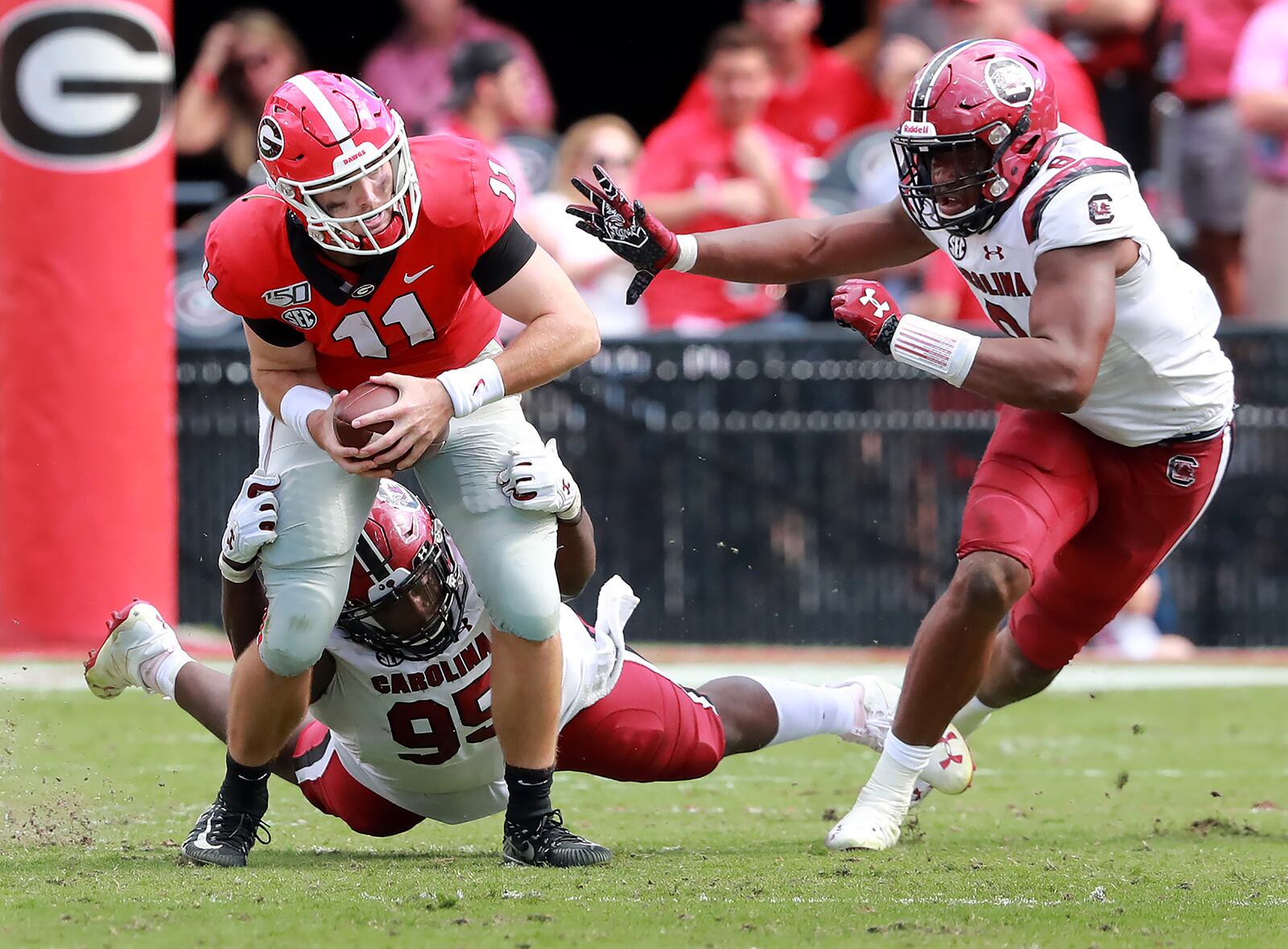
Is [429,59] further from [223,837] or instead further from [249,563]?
[223,837]

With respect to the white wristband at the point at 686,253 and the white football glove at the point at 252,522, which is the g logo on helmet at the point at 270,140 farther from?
the white wristband at the point at 686,253

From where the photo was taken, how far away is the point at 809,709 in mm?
5164

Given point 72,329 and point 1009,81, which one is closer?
point 1009,81

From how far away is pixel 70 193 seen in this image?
882 centimetres

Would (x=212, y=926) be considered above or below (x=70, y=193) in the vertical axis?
below

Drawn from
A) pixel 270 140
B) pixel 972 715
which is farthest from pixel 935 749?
pixel 270 140

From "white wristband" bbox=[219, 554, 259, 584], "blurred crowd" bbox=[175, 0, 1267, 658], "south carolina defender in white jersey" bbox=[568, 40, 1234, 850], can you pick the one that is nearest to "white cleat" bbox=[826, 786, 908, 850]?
"south carolina defender in white jersey" bbox=[568, 40, 1234, 850]

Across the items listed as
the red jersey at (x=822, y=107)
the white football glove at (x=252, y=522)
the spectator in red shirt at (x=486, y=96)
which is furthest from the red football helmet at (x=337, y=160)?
the red jersey at (x=822, y=107)

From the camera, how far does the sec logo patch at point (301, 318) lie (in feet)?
14.7

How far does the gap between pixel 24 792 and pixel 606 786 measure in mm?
1731

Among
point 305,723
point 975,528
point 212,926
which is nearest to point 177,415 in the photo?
point 305,723

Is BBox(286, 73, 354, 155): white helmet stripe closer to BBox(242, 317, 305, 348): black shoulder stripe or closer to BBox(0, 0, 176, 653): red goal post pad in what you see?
BBox(242, 317, 305, 348): black shoulder stripe

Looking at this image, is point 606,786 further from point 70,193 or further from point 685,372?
point 70,193

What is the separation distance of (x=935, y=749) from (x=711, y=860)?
2.79 ft
